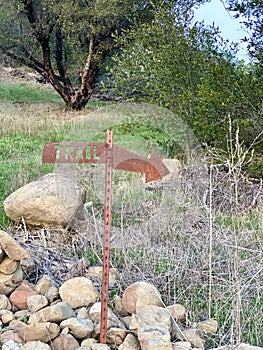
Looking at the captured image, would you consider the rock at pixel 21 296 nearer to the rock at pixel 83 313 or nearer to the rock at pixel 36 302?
the rock at pixel 36 302

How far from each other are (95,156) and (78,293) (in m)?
0.79

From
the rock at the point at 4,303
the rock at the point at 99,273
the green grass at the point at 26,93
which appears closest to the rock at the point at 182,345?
the rock at the point at 99,273

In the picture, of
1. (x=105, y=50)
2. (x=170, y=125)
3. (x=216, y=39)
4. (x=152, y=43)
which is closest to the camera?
(x=170, y=125)

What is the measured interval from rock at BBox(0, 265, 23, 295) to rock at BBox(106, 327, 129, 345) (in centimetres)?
74

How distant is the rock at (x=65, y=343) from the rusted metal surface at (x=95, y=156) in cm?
86

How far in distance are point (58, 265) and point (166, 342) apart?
48.9 inches

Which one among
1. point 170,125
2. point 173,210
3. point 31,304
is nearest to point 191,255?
point 173,210

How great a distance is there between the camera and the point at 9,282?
274 cm

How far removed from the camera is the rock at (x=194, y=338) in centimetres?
231

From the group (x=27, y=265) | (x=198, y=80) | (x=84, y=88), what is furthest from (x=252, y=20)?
(x=84, y=88)

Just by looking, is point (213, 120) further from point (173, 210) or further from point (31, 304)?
point (31, 304)

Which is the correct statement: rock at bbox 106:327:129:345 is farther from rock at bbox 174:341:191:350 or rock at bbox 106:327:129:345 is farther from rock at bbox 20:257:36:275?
rock at bbox 20:257:36:275

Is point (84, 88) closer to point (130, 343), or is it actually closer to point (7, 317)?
point (7, 317)

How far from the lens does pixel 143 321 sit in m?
2.29
